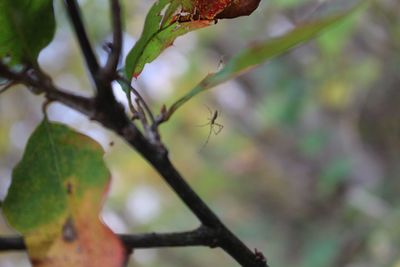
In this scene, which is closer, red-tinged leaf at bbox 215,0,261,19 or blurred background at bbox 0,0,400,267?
red-tinged leaf at bbox 215,0,261,19

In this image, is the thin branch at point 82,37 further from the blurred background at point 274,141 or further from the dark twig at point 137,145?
the blurred background at point 274,141

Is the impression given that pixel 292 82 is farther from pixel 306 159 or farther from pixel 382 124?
pixel 306 159

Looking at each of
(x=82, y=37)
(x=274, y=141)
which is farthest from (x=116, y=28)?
(x=274, y=141)

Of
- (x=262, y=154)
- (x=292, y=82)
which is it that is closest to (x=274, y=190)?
(x=262, y=154)

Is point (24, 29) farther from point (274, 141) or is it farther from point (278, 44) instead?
point (274, 141)

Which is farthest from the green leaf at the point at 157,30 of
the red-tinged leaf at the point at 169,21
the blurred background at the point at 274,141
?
the blurred background at the point at 274,141

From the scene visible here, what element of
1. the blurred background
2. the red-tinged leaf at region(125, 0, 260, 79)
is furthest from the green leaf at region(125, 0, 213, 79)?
the blurred background

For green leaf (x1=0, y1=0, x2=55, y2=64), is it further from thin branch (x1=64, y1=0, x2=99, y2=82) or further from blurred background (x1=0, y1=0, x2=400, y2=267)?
blurred background (x1=0, y1=0, x2=400, y2=267)
